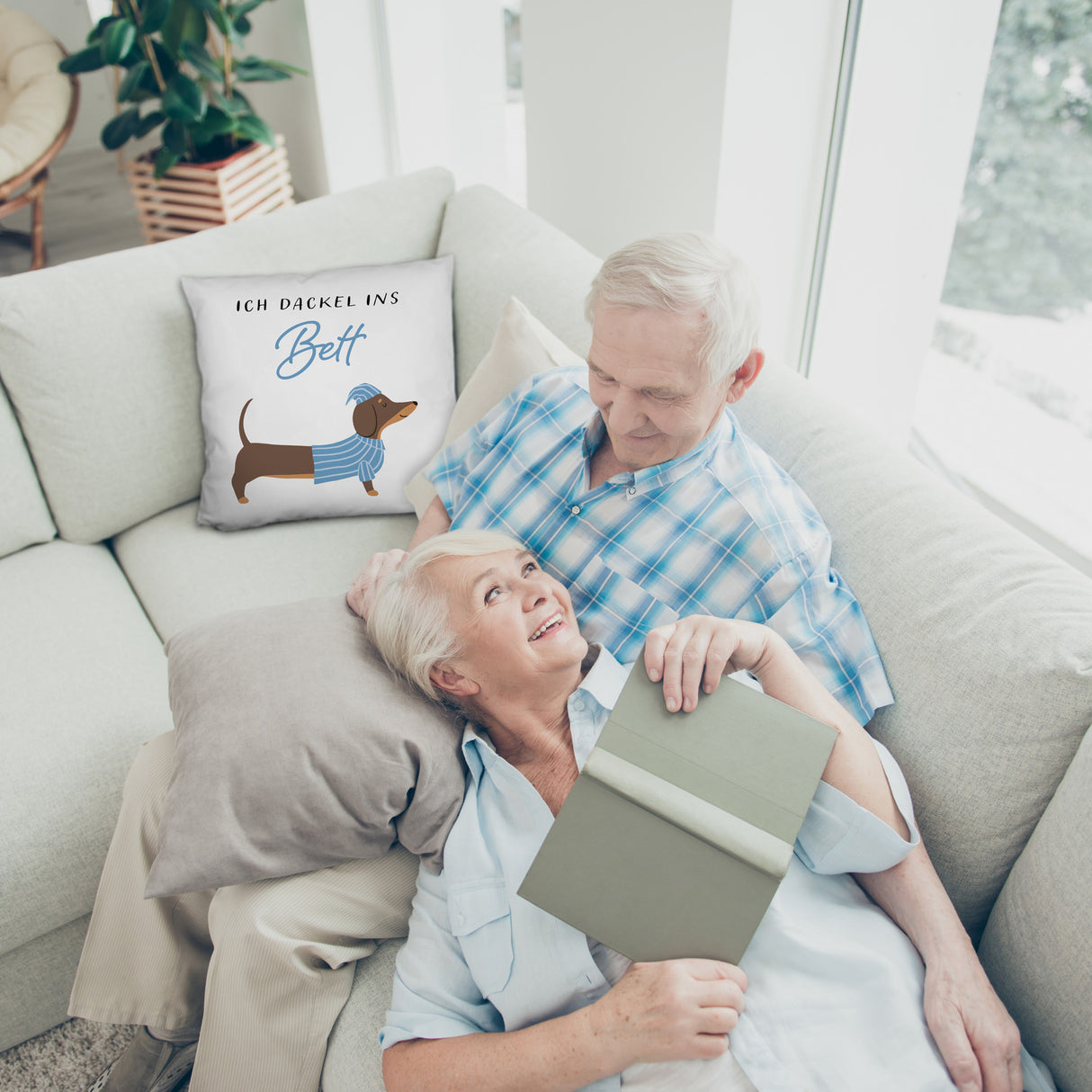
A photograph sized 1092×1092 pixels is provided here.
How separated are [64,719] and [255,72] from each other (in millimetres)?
2578

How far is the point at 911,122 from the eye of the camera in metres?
1.70

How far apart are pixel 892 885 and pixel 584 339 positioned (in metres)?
1.03

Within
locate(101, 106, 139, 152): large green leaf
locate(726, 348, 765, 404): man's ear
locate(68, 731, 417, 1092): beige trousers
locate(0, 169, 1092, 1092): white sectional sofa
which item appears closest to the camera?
locate(0, 169, 1092, 1092): white sectional sofa

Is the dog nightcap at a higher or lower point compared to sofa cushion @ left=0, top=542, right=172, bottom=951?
higher

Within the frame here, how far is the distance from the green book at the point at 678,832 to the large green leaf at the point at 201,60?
2771mm

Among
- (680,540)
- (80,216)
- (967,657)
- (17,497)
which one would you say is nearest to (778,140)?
(680,540)

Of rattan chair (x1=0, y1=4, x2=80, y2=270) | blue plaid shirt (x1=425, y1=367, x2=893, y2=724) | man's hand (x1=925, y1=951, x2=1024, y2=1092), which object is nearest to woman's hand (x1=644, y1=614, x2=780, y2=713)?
blue plaid shirt (x1=425, y1=367, x2=893, y2=724)

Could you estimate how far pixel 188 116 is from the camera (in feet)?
8.64

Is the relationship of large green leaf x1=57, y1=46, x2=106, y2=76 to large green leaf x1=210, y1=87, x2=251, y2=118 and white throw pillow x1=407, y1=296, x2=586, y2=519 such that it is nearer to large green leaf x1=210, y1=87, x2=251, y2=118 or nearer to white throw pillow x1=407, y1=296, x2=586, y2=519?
large green leaf x1=210, y1=87, x2=251, y2=118

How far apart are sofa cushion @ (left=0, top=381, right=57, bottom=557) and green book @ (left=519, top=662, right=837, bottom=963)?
136 centimetres

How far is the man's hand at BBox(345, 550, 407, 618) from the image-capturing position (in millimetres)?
1219

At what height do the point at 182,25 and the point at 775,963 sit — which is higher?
the point at 182,25

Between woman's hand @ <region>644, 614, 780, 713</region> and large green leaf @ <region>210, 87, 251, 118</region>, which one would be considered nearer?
woman's hand @ <region>644, 614, 780, 713</region>

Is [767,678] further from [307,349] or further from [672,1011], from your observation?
[307,349]
